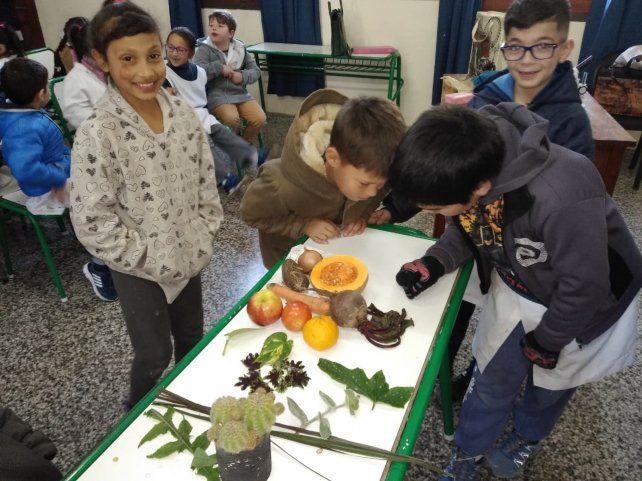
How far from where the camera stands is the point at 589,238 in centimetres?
93

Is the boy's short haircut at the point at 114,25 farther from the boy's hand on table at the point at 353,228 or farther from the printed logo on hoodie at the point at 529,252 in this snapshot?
the printed logo on hoodie at the point at 529,252

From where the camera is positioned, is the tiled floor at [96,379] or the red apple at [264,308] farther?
the tiled floor at [96,379]

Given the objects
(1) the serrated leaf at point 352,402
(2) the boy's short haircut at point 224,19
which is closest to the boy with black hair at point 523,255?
Result: (1) the serrated leaf at point 352,402

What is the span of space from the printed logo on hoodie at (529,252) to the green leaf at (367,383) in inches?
16.0

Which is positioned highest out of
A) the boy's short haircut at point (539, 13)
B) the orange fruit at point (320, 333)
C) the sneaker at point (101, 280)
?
the boy's short haircut at point (539, 13)

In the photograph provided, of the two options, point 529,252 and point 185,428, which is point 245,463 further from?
point 529,252

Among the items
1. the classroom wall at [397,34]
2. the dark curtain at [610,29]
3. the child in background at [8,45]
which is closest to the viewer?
the child in background at [8,45]

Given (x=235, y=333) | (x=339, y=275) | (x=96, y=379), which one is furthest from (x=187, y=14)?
(x=235, y=333)

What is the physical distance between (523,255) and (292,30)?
12.4 ft

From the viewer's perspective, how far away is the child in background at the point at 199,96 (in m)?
2.92

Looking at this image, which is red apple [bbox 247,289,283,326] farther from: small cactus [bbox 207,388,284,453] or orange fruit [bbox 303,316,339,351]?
small cactus [bbox 207,388,284,453]

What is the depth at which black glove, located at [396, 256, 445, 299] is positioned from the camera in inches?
45.6

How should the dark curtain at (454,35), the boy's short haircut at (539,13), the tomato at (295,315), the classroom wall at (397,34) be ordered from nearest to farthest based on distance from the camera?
the tomato at (295,315)
the boy's short haircut at (539,13)
the dark curtain at (454,35)
the classroom wall at (397,34)

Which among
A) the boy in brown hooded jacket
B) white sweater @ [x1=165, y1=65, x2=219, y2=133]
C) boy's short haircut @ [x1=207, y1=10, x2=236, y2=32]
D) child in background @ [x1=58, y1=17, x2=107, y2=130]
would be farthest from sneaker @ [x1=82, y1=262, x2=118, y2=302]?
boy's short haircut @ [x1=207, y1=10, x2=236, y2=32]
